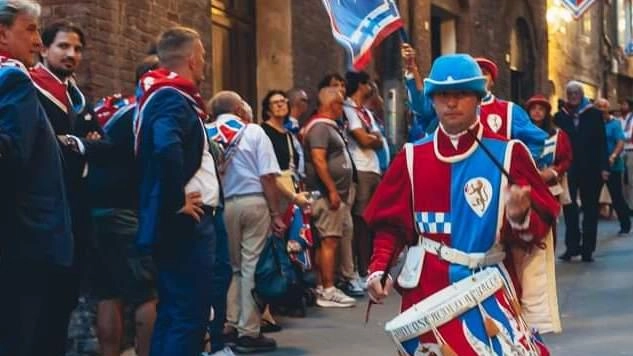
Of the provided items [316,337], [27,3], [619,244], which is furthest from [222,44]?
[27,3]

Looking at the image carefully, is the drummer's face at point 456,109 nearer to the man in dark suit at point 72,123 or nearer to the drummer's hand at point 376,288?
the drummer's hand at point 376,288

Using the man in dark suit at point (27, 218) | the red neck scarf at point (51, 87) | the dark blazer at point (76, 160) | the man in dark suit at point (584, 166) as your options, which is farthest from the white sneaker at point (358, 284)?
the man in dark suit at point (27, 218)

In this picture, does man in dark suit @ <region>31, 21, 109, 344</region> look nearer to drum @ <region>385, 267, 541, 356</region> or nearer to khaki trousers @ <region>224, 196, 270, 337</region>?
drum @ <region>385, 267, 541, 356</region>

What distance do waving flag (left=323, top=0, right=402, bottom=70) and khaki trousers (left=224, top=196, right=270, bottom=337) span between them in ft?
5.38

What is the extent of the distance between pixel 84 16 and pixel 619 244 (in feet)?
29.6

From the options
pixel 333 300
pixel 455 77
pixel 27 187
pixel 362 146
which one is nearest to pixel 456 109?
pixel 455 77

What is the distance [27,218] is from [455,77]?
174 centimetres

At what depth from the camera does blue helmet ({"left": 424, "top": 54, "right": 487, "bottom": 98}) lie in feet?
15.5

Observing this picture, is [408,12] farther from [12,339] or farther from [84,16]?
[12,339]

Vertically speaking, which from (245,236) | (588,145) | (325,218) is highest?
(588,145)

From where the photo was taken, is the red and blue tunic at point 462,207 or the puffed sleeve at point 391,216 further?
the puffed sleeve at point 391,216

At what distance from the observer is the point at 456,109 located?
4.75 m

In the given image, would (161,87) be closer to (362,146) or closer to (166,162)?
(166,162)

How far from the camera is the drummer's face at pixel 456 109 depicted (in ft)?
15.6
